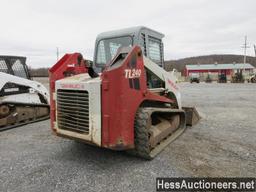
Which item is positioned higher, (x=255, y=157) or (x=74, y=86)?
(x=74, y=86)

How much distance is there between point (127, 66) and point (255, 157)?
282 cm

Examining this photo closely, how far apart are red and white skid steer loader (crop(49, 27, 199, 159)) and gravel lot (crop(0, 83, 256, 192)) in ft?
1.19

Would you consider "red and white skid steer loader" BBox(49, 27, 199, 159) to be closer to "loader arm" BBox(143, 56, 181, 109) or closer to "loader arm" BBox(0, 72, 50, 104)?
"loader arm" BBox(143, 56, 181, 109)

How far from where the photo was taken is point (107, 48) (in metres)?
5.16

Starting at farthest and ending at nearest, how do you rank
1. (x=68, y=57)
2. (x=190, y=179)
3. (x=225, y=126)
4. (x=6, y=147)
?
(x=225, y=126) → (x=6, y=147) → (x=68, y=57) → (x=190, y=179)

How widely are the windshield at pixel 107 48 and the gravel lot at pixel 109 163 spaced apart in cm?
193

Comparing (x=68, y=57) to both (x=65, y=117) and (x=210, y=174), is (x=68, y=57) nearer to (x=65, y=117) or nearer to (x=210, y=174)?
(x=65, y=117)

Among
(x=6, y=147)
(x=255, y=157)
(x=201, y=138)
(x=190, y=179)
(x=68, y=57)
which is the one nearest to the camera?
(x=190, y=179)

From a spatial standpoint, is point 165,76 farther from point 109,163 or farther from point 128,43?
point 109,163

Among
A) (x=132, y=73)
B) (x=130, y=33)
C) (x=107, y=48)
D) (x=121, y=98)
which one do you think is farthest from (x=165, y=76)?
(x=121, y=98)

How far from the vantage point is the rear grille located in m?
3.62

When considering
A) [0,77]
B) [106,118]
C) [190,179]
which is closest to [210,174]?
[190,179]

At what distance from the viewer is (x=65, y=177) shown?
135 inches

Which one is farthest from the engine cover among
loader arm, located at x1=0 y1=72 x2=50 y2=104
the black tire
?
loader arm, located at x1=0 y1=72 x2=50 y2=104
